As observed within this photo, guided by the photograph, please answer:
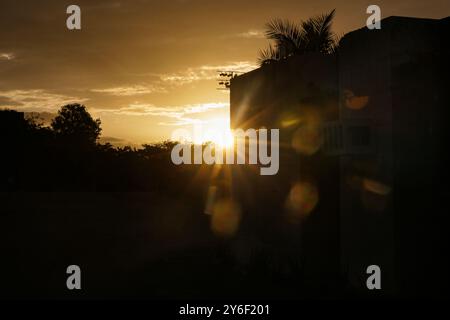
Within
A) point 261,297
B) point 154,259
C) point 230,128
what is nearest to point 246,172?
point 230,128

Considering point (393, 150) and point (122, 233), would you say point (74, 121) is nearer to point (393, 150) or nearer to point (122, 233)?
point (122, 233)

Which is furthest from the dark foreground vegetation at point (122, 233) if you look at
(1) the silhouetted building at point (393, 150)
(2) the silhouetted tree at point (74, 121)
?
(2) the silhouetted tree at point (74, 121)

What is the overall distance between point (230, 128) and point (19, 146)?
27.9 meters

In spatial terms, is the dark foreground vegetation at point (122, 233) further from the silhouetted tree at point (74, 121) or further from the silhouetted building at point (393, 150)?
the silhouetted tree at point (74, 121)

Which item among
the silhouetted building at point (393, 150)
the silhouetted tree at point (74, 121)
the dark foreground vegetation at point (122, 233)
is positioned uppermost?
the silhouetted tree at point (74, 121)

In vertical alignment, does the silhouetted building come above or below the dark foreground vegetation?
above

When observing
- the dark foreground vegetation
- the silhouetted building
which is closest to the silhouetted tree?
the dark foreground vegetation

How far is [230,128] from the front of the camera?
16359 mm

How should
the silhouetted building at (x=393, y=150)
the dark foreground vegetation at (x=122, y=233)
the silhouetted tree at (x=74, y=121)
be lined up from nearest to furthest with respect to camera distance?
the silhouetted building at (x=393, y=150) < the dark foreground vegetation at (x=122, y=233) < the silhouetted tree at (x=74, y=121)

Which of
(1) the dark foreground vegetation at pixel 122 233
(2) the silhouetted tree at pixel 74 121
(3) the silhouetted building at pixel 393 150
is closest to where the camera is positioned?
(3) the silhouetted building at pixel 393 150

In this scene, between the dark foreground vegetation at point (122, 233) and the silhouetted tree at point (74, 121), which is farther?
the silhouetted tree at point (74, 121)

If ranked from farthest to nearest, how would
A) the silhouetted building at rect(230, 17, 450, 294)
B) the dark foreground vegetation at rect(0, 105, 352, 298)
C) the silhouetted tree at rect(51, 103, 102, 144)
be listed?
the silhouetted tree at rect(51, 103, 102, 144) → the dark foreground vegetation at rect(0, 105, 352, 298) → the silhouetted building at rect(230, 17, 450, 294)

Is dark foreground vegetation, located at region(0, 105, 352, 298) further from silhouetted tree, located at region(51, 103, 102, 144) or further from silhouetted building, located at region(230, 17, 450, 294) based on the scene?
silhouetted tree, located at region(51, 103, 102, 144)

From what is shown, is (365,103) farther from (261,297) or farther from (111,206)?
(111,206)
